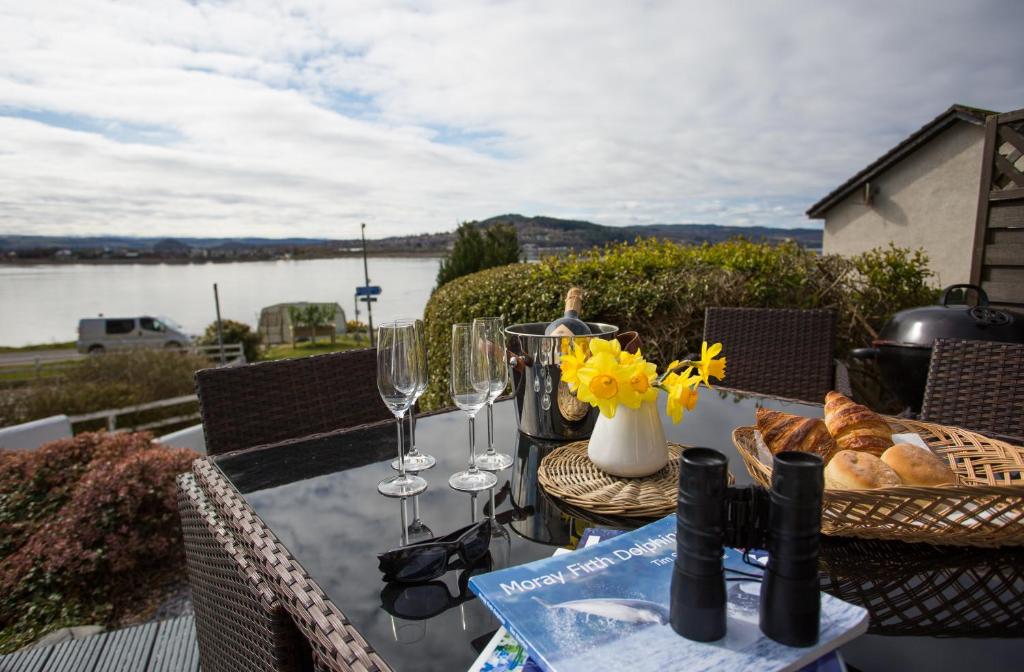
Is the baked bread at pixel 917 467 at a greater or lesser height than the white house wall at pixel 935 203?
lesser

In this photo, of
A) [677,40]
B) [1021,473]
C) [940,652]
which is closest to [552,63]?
[677,40]

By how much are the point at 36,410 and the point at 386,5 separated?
7845 millimetres

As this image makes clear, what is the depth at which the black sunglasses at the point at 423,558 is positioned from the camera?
0.81 m

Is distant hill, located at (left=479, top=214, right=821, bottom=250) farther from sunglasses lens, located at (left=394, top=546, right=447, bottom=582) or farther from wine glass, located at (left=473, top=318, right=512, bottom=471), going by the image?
sunglasses lens, located at (left=394, top=546, right=447, bottom=582)

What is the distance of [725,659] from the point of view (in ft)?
1.68

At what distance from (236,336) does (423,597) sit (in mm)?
22099

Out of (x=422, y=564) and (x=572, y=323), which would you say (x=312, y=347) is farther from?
(x=422, y=564)

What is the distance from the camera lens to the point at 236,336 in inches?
803

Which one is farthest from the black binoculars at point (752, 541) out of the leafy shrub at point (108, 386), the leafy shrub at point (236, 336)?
the leafy shrub at point (236, 336)

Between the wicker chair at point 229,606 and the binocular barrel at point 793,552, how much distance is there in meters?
0.69

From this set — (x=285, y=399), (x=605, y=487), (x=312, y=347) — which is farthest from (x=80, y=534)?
(x=312, y=347)

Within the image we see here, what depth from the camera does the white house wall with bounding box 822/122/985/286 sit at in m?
11.0

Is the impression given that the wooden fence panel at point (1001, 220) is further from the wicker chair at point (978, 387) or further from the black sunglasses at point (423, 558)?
the black sunglasses at point (423, 558)

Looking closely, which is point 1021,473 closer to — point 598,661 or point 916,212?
point 598,661
